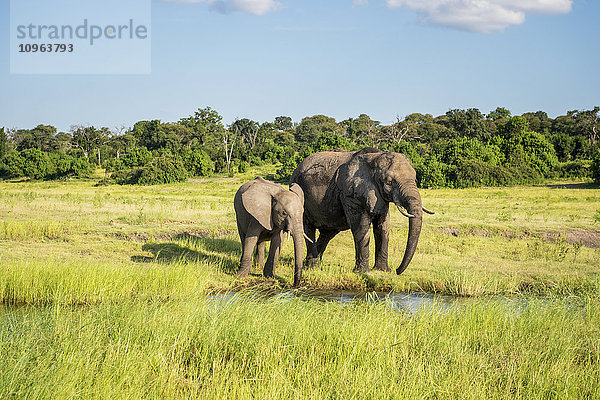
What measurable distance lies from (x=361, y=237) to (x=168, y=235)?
6.48 meters

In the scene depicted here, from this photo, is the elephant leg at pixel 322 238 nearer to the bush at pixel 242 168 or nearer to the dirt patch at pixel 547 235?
the dirt patch at pixel 547 235

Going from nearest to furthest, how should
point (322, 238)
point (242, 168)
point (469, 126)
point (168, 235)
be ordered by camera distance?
1. point (322, 238)
2. point (168, 235)
3. point (242, 168)
4. point (469, 126)

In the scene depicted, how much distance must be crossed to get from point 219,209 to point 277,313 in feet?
55.2

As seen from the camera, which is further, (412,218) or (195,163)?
(195,163)

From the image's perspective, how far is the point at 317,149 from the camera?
51.2m

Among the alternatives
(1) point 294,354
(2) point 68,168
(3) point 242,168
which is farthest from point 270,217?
(3) point 242,168

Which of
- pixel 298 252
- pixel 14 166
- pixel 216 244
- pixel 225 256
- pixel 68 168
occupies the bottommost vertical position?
pixel 225 256

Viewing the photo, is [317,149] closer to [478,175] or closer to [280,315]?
[478,175]

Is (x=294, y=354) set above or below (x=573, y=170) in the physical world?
below

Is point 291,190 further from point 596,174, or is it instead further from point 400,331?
point 596,174

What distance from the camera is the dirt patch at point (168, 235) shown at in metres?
14.9

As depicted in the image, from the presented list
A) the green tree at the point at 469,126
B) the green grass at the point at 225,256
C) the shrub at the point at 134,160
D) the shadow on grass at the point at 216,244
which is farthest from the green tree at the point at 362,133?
the shadow on grass at the point at 216,244

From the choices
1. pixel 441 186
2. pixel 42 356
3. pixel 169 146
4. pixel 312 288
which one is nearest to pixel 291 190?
pixel 312 288

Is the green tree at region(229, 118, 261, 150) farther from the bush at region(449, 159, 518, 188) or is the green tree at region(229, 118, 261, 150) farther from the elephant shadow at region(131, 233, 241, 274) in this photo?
the elephant shadow at region(131, 233, 241, 274)
